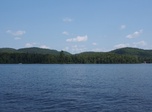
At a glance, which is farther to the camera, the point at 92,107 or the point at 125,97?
the point at 125,97

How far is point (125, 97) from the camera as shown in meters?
43.0

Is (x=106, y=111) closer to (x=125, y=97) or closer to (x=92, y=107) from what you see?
(x=92, y=107)

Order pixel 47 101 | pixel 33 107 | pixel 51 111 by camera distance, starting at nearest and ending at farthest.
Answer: pixel 51 111
pixel 33 107
pixel 47 101

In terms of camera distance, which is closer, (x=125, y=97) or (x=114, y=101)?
(x=114, y=101)

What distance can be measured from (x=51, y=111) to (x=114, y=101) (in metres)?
10.4

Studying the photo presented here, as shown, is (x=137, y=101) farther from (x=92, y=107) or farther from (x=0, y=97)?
(x=0, y=97)

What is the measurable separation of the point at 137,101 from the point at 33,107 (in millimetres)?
14578

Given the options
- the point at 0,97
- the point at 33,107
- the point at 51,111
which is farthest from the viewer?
the point at 0,97

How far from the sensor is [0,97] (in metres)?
42.2

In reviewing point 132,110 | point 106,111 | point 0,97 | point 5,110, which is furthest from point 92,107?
point 0,97

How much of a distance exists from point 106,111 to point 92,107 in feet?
9.11

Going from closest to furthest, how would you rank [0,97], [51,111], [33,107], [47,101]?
[51,111] < [33,107] < [47,101] < [0,97]

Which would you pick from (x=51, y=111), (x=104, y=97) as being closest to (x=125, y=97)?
(x=104, y=97)

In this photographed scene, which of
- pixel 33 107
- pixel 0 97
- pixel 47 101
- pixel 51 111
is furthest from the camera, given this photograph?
pixel 0 97
